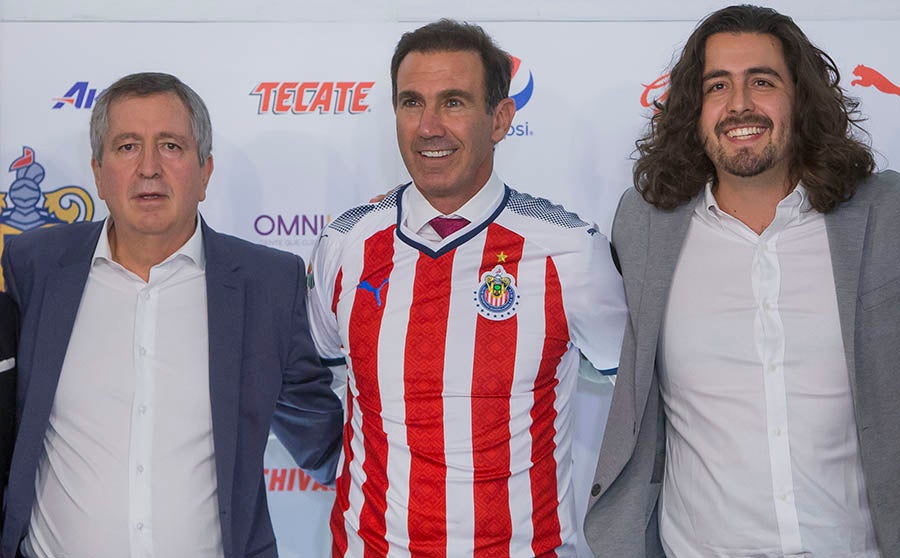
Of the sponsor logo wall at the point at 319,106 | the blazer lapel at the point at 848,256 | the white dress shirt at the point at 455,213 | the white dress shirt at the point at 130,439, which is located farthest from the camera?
the sponsor logo wall at the point at 319,106

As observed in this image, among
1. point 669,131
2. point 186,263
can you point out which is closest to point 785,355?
point 669,131

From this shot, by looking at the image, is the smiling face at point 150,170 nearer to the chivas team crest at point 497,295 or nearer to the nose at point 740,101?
the chivas team crest at point 497,295

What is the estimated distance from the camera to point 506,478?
2064 mm

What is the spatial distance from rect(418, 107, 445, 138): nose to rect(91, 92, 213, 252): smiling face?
1.70ft

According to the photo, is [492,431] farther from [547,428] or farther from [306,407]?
[306,407]

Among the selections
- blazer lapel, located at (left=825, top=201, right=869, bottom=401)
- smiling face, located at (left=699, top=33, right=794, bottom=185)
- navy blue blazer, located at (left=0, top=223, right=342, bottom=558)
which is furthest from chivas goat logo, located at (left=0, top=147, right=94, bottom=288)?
blazer lapel, located at (left=825, top=201, right=869, bottom=401)

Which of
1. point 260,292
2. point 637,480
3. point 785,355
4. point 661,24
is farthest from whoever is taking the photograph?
point 661,24

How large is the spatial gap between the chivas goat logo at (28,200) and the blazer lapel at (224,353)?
2.77 feet

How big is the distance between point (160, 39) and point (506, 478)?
1609mm

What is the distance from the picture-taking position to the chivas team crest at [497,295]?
83.1 inches

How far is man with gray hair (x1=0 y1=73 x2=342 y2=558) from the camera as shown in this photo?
6.48 ft

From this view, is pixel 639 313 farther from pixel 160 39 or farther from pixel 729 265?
Result: pixel 160 39

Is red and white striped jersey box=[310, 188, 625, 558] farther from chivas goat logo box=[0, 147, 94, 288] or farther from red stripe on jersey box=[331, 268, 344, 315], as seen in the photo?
chivas goat logo box=[0, 147, 94, 288]

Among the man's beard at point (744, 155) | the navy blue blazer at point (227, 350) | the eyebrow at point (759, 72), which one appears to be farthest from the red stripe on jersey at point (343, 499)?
the eyebrow at point (759, 72)
